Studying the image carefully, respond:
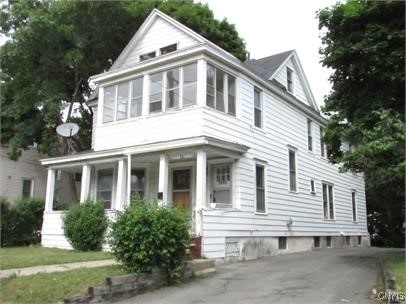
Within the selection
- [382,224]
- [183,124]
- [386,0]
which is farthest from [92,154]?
[382,224]

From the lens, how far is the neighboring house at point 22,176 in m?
26.7

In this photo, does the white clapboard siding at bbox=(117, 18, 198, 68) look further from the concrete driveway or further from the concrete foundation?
the concrete driveway

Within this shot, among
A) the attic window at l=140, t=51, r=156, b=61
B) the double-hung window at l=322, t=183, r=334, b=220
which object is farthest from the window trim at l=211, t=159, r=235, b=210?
the double-hung window at l=322, t=183, r=334, b=220

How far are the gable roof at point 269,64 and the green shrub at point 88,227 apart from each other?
9137mm

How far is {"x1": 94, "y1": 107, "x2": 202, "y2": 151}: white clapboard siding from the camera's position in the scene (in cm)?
1586

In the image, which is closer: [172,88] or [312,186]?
[172,88]

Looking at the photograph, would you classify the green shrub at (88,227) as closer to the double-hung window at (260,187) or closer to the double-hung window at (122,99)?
the double-hung window at (122,99)

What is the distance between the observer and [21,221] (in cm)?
2008

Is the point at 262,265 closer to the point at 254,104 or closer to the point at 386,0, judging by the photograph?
the point at 254,104

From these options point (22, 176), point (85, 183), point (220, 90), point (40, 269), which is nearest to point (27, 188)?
point (22, 176)

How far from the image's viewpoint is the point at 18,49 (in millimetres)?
23406

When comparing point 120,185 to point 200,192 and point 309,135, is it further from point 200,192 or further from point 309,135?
point 309,135

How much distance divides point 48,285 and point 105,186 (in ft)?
33.2

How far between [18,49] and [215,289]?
18040mm
